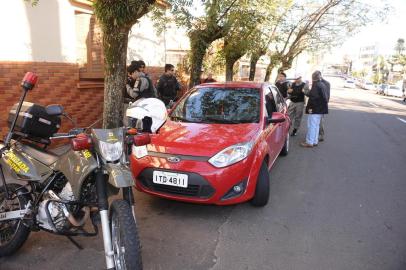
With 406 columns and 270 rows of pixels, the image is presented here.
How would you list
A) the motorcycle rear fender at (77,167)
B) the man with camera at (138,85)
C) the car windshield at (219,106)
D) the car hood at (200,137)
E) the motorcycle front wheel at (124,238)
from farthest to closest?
the man with camera at (138,85)
the car windshield at (219,106)
the car hood at (200,137)
the motorcycle rear fender at (77,167)
the motorcycle front wheel at (124,238)

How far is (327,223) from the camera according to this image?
4.24m

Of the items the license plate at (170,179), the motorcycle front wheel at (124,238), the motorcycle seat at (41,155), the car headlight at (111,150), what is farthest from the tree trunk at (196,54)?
the motorcycle front wheel at (124,238)

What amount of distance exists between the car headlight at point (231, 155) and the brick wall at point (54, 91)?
4.03 meters

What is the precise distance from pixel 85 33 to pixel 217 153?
5.89 meters

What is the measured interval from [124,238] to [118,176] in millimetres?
451

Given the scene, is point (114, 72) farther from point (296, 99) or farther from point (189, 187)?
point (296, 99)

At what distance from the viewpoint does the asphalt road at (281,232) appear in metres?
3.36

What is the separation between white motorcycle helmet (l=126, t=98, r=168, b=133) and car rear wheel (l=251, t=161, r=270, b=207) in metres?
1.70

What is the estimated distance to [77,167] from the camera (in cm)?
287

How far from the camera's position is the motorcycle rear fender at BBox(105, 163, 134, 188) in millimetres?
2645

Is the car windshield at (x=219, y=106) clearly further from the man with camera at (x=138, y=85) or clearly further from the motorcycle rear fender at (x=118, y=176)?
the motorcycle rear fender at (x=118, y=176)

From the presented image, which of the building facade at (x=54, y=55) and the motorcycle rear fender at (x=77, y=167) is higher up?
the building facade at (x=54, y=55)

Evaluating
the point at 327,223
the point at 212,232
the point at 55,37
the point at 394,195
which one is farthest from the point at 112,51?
the point at 394,195

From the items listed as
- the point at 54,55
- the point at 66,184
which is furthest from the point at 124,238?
the point at 54,55
